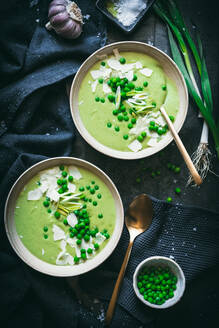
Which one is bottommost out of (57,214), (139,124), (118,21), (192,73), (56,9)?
(57,214)

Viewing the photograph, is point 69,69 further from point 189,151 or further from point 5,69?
point 189,151

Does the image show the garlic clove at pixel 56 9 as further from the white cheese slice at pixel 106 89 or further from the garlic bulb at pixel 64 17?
the white cheese slice at pixel 106 89

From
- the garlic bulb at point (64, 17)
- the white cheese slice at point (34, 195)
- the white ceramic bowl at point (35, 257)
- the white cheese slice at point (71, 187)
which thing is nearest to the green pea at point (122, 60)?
the garlic bulb at point (64, 17)

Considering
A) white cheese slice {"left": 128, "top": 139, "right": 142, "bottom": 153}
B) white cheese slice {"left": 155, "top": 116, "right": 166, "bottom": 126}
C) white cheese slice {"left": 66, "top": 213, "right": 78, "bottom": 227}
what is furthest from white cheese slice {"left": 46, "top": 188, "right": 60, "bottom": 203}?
white cheese slice {"left": 155, "top": 116, "right": 166, "bottom": 126}

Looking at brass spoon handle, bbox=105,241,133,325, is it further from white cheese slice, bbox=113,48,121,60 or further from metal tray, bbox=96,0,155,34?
metal tray, bbox=96,0,155,34

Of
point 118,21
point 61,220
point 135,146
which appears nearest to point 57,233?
point 61,220

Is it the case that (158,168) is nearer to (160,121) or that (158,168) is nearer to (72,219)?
(160,121)
